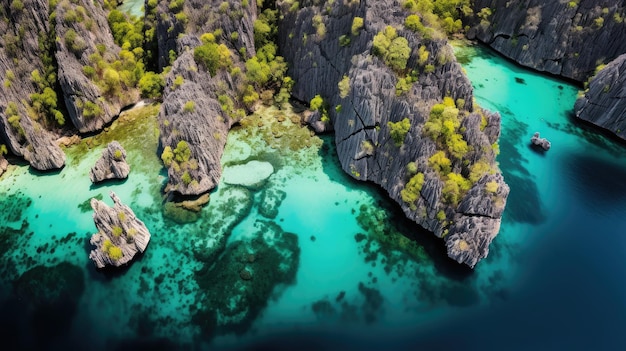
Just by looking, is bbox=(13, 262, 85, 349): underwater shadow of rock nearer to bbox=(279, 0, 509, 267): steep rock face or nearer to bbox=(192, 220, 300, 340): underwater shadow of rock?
bbox=(192, 220, 300, 340): underwater shadow of rock

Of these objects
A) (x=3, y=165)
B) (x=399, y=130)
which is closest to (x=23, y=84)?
(x=3, y=165)

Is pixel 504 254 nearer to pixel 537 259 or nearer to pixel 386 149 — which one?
pixel 537 259

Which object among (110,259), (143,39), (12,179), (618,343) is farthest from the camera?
(143,39)

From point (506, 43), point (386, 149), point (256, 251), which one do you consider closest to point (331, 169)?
point (386, 149)

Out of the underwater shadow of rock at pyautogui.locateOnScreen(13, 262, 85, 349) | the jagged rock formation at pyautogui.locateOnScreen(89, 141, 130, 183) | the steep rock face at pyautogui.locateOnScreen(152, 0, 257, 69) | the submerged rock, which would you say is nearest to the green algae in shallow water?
the submerged rock

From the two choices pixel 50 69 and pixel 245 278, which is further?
pixel 50 69

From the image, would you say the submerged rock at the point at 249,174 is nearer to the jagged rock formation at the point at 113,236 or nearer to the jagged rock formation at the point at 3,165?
the jagged rock formation at the point at 113,236

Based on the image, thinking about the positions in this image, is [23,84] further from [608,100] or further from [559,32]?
[608,100]
